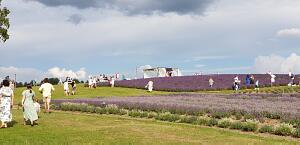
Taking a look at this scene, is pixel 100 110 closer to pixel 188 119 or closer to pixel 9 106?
pixel 188 119

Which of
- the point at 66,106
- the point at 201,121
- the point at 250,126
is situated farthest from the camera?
the point at 66,106

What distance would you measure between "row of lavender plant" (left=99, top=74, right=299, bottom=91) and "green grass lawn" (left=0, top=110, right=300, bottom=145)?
147 ft

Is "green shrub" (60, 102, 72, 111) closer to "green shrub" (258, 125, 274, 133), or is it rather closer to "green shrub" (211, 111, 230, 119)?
"green shrub" (211, 111, 230, 119)

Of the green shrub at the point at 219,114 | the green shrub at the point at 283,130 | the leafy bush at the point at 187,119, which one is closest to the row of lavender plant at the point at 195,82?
the green shrub at the point at 219,114

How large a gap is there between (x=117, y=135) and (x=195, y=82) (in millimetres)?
56188

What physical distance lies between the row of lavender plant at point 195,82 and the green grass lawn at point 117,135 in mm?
44940

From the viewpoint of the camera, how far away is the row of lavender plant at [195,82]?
70912 mm

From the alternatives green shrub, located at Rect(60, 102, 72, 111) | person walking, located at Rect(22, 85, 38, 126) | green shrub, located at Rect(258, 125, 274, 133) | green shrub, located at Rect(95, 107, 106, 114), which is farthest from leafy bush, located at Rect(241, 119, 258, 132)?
green shrub, located at Rect(60, 102, 72, 111)

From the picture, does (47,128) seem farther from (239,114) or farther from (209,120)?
(239,114)

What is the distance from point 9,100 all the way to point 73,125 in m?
3.33

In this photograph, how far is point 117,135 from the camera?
21.2m

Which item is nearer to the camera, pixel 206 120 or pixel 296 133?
pixel 296 133

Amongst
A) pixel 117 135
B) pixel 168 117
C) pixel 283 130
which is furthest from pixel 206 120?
pixel 117 135

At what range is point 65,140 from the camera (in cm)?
1967
